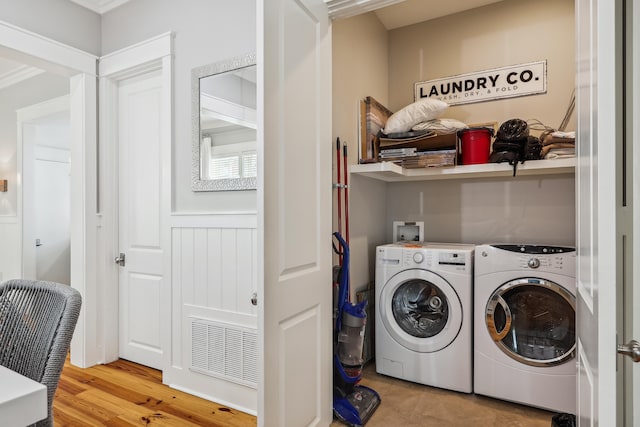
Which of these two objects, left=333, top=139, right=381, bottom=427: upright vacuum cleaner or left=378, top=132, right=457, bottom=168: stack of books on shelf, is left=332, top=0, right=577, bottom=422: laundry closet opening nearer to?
left=378, top=132, right=457, bottom=168: stack of books on shelf

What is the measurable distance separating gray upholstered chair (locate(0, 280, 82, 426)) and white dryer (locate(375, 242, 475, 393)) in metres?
1.96

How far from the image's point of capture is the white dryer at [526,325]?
2.20 metres

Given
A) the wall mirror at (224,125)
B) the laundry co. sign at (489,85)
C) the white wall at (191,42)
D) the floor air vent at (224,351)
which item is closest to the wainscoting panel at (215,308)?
the floor air vent at (224,351)

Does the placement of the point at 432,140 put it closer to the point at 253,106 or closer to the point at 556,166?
the point at 556,166

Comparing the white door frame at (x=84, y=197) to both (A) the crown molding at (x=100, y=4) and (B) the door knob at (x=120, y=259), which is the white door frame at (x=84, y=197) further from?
(A) the crown molding at (x=100, y=4)

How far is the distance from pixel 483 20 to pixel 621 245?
266 cm

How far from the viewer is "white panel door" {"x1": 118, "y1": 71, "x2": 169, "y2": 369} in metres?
2.85

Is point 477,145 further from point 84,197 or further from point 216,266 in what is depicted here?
point 84,197

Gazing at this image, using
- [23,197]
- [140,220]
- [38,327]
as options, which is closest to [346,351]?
[38,327]

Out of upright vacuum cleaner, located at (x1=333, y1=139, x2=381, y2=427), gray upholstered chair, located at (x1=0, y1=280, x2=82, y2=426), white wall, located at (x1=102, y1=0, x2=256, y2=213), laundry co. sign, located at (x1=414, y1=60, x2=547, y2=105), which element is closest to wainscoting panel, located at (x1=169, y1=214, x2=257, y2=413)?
white wall, located at (x1=102, y1=0, x2=256, y2=213)

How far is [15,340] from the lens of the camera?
49.3 inches

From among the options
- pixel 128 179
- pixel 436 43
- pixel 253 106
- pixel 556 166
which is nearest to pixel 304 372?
pixel 253 106

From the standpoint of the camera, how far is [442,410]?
2303 millimetres

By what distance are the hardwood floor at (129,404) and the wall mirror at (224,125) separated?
1357 millimetres
